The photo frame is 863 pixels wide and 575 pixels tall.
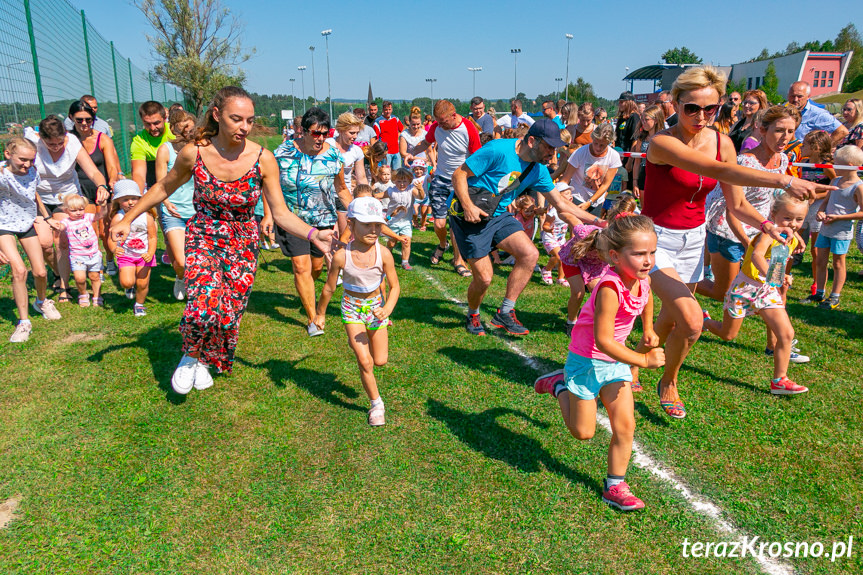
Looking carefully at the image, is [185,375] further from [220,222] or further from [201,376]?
[220,222]

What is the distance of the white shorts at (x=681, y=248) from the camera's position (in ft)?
14.0

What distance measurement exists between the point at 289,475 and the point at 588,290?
11.8 feet

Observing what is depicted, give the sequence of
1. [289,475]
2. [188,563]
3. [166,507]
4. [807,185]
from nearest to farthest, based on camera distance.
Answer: [188,563], [807,185], [166,507], [289,475]

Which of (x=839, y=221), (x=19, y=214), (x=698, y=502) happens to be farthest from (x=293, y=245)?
(x=839, y=221)

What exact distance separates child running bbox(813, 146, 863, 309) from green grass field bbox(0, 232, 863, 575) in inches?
49.3

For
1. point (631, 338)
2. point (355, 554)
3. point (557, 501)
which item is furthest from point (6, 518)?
point (631, 338)

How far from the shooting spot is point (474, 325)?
21.1ft

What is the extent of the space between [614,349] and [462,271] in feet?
19.4

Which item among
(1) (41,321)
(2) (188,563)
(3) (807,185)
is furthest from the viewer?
(1) (41,321)

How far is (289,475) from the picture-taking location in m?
3.82

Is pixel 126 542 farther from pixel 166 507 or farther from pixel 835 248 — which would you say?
Answer: pixel 835 248

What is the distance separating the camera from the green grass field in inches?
123

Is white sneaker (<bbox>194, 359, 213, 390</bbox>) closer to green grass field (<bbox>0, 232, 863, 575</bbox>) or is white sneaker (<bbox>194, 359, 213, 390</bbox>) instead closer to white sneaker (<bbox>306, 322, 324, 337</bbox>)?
green grass field (<bbox>0, 232, 863, 575</bbox>)

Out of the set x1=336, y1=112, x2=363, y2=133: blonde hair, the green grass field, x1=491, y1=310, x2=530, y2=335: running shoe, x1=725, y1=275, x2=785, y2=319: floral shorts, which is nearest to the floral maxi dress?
the green grass field
